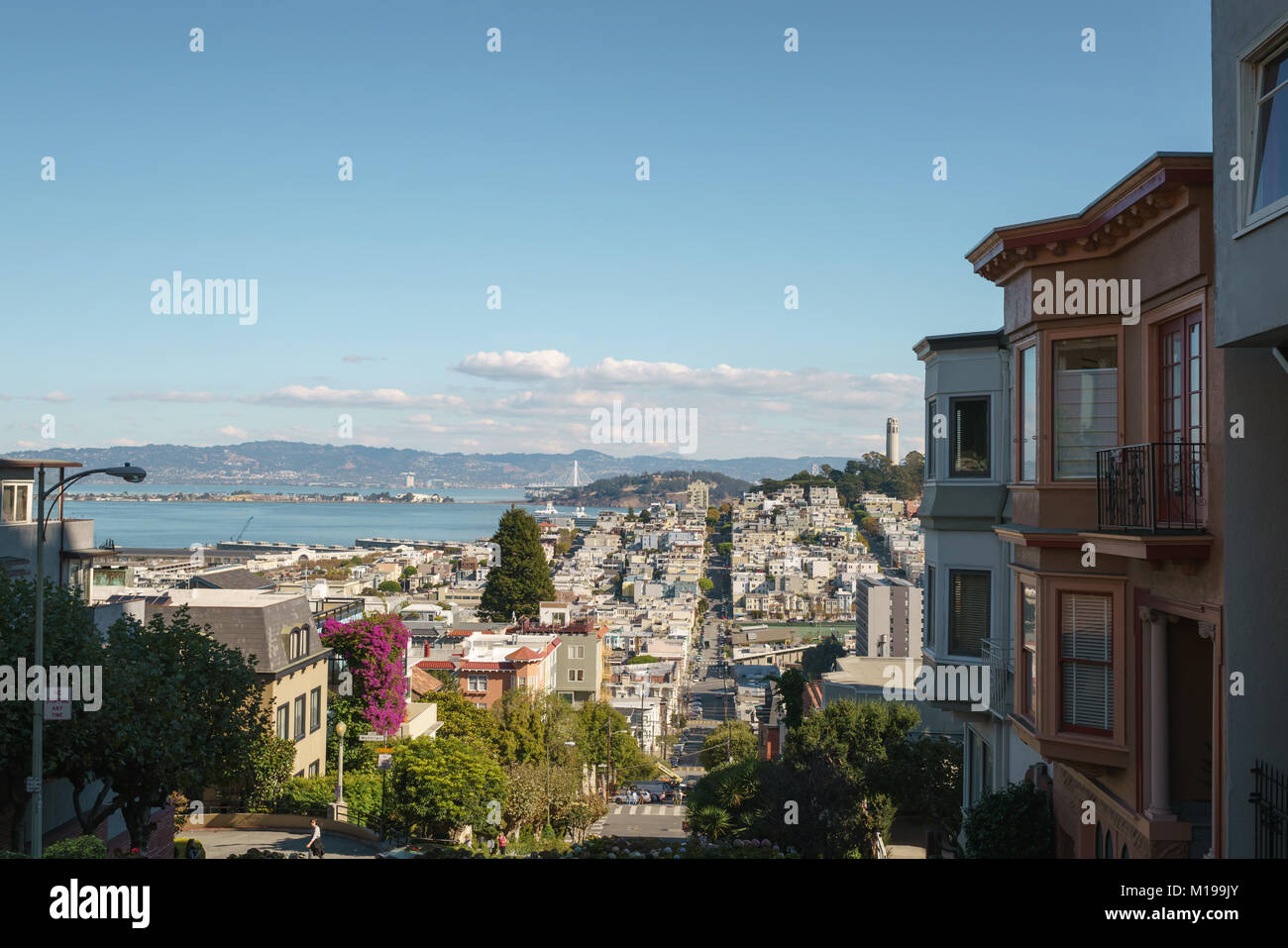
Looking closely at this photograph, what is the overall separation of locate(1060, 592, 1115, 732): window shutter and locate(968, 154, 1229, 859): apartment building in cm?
2

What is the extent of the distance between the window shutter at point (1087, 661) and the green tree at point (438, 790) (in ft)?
57.6

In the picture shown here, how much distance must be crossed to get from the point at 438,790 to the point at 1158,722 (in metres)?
18.9

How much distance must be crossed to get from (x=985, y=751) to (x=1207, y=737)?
23.7ft

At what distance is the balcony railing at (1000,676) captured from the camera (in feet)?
42.2

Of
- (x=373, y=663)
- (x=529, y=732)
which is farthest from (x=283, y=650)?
(x=529, y=732)

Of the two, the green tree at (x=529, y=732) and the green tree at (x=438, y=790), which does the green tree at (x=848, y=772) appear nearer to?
the green tree at (x=438, y=790)

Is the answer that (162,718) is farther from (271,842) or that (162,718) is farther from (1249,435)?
(1249,435)

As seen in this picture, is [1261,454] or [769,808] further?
[769,808]

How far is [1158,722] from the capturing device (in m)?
9.23

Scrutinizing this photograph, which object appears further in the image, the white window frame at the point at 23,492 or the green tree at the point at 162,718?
the white window frame at the point at 23,492

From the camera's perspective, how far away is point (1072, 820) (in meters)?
11.4

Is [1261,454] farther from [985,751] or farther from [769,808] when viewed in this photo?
[769,808]

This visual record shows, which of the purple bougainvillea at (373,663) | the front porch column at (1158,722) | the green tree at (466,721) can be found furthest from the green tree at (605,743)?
the front porch column at (1158,722)

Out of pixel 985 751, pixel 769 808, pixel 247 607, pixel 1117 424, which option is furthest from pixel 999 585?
pixel 247 607
